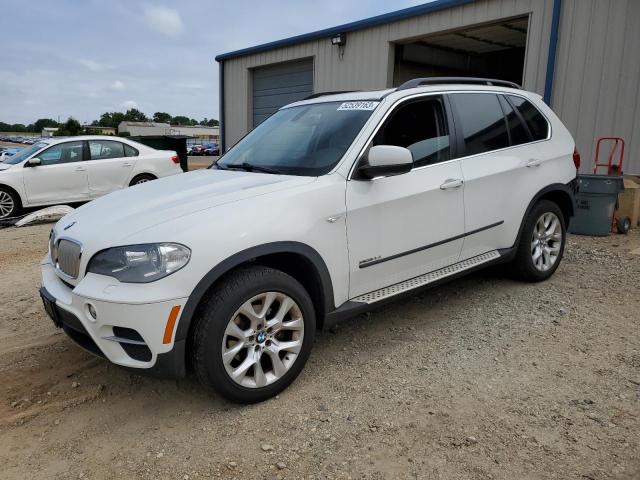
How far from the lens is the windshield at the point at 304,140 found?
3.39m

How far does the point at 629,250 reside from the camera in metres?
6.36

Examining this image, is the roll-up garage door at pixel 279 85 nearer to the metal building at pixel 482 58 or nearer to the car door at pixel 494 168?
the metal building at pixel 482 58

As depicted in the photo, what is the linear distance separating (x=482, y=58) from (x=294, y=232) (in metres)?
15.8

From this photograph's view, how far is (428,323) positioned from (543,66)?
677 cm

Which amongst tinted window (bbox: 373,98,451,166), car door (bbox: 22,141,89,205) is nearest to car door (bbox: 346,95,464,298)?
tinted window (bbox: 373,98,451,166)

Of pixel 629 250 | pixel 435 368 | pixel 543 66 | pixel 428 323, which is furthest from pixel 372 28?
pixel 435 368

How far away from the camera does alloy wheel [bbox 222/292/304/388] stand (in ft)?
9.04

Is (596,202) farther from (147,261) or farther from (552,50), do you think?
(147,261)

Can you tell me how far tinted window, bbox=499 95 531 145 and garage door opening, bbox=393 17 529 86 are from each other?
8.45 meters

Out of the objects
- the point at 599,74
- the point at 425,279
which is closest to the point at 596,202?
the point at 599,74

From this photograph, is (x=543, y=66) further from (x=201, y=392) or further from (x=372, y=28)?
(x=201, y=392)

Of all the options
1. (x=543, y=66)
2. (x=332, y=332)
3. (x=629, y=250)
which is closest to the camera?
(x=332, y=332)

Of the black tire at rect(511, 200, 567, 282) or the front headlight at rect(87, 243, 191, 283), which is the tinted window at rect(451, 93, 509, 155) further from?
the front headlight at rect(87, 243, 191, 283)

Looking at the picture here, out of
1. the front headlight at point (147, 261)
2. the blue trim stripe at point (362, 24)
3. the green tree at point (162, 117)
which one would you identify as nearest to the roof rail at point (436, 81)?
the front headlight at point (147, 261)
